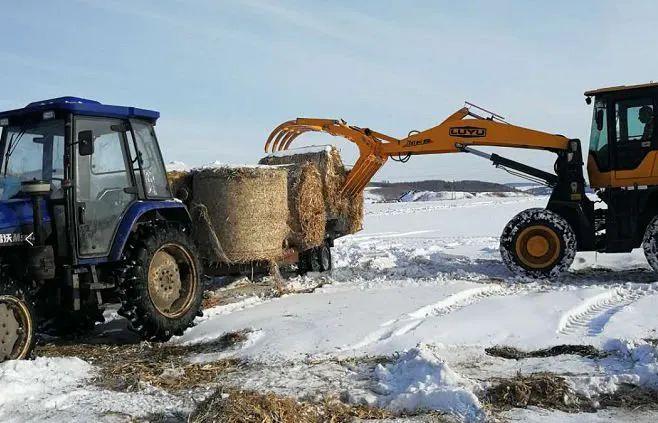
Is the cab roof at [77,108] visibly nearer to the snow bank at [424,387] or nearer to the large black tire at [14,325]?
the large black tire at [14,325]

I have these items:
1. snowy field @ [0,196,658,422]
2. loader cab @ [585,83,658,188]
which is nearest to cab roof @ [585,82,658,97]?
loader cab @ [585,83,658,188]

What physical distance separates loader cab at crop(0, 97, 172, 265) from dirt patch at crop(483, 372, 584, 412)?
3.64 metres

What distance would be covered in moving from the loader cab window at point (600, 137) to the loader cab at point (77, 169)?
6610mm

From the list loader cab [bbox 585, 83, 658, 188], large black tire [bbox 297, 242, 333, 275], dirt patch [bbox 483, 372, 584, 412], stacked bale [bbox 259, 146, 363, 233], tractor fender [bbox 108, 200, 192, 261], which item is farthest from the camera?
large black tire [bbox 297, 242, 333, 275]

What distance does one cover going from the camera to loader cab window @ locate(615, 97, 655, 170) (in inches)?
368

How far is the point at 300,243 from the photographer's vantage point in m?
9.23

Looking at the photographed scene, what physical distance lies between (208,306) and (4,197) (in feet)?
8.79

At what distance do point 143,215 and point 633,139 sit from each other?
6977 mm

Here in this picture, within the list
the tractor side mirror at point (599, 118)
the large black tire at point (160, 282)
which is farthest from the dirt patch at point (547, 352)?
the tractor side mirror at point (599, 118)

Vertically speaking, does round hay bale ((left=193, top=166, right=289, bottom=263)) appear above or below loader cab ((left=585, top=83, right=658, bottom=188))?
below

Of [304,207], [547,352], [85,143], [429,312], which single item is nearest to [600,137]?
[304,207]

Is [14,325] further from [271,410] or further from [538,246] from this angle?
[538,246]

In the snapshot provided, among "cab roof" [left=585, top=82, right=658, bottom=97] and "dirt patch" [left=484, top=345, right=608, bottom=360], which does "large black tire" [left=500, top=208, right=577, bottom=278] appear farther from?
"dirt patch" [left=484, top=345, right=608, bottom=360]

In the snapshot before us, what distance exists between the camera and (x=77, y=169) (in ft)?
19.1
